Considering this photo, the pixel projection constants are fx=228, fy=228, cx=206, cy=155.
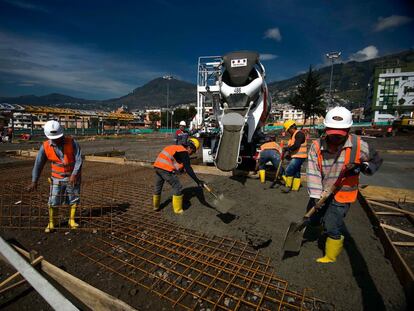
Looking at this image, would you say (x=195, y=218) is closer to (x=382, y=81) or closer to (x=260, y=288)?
(x=260, y=288)

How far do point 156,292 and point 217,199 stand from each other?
1.80 meters

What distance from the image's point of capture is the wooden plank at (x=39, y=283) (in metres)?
1.65

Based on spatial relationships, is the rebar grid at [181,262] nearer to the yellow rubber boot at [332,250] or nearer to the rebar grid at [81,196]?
the rebar grid at [81,196]

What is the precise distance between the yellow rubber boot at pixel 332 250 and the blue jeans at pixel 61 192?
337 cm

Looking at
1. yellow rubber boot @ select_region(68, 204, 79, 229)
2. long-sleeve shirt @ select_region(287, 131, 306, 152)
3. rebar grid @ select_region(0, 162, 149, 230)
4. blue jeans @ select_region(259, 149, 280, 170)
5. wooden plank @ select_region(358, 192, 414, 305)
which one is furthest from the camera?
blue jeans @ select_region(259, 149, 280, 170)

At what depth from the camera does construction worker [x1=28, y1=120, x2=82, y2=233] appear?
3197 millimetres

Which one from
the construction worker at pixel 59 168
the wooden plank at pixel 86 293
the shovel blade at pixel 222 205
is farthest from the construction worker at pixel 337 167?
the construction worker at pixel 59 168

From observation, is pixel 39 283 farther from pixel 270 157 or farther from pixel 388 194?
pixel 388 194

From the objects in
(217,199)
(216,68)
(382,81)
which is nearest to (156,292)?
(217,199)

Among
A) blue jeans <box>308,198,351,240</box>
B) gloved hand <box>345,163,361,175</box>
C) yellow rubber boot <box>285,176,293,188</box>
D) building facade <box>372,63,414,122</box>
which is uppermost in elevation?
building facade <box>372,63,414,122</box>

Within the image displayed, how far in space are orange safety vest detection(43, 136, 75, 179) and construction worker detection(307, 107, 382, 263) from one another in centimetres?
325

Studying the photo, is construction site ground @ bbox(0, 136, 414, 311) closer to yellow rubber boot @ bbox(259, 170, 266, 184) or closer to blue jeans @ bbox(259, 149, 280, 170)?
yellow rubber boot @ bbox(259, 170, 266, 184)

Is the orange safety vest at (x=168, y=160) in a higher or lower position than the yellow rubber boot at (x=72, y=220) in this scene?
higher

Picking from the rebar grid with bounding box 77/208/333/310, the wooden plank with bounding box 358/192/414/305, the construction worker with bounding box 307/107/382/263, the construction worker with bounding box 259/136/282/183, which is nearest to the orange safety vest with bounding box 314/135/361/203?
the construction worker with bounding box 307/107/382/263
